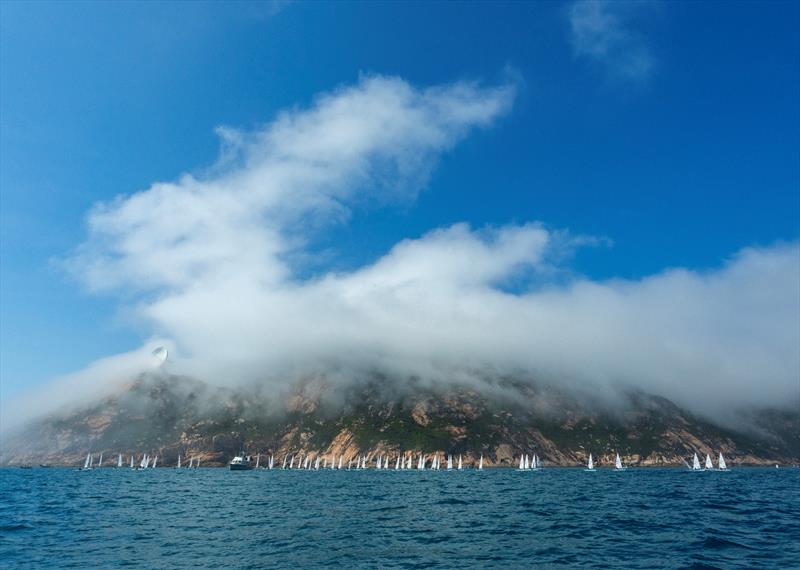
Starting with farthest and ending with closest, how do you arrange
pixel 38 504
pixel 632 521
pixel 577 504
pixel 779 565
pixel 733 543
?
pixel 38 504, pixel 577 504, pixel 632 521, pixel 733 543, pixel 779 565

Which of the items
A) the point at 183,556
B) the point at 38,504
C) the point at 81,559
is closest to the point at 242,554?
the point at 183,556

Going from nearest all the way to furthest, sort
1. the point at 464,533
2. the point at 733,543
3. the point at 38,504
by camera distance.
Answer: the point at 733,543
the point at 464,533
the point at 38,504

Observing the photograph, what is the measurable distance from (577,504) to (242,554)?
196 ft

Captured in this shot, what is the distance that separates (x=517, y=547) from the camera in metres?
41.3

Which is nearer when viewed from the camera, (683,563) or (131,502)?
(683,563)

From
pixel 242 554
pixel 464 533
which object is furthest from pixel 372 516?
pixel 242 554

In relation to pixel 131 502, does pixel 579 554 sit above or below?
above

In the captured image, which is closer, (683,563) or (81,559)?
(683,563)

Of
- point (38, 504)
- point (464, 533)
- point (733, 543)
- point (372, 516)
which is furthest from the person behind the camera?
point (38, 504)

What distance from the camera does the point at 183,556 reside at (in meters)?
39.0

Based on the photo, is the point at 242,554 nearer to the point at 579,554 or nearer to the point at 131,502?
the point at 579,554

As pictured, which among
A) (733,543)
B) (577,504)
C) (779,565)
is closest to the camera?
(779,565)

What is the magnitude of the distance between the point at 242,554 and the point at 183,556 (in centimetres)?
487

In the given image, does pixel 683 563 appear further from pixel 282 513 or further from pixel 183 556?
pixel 282 513
